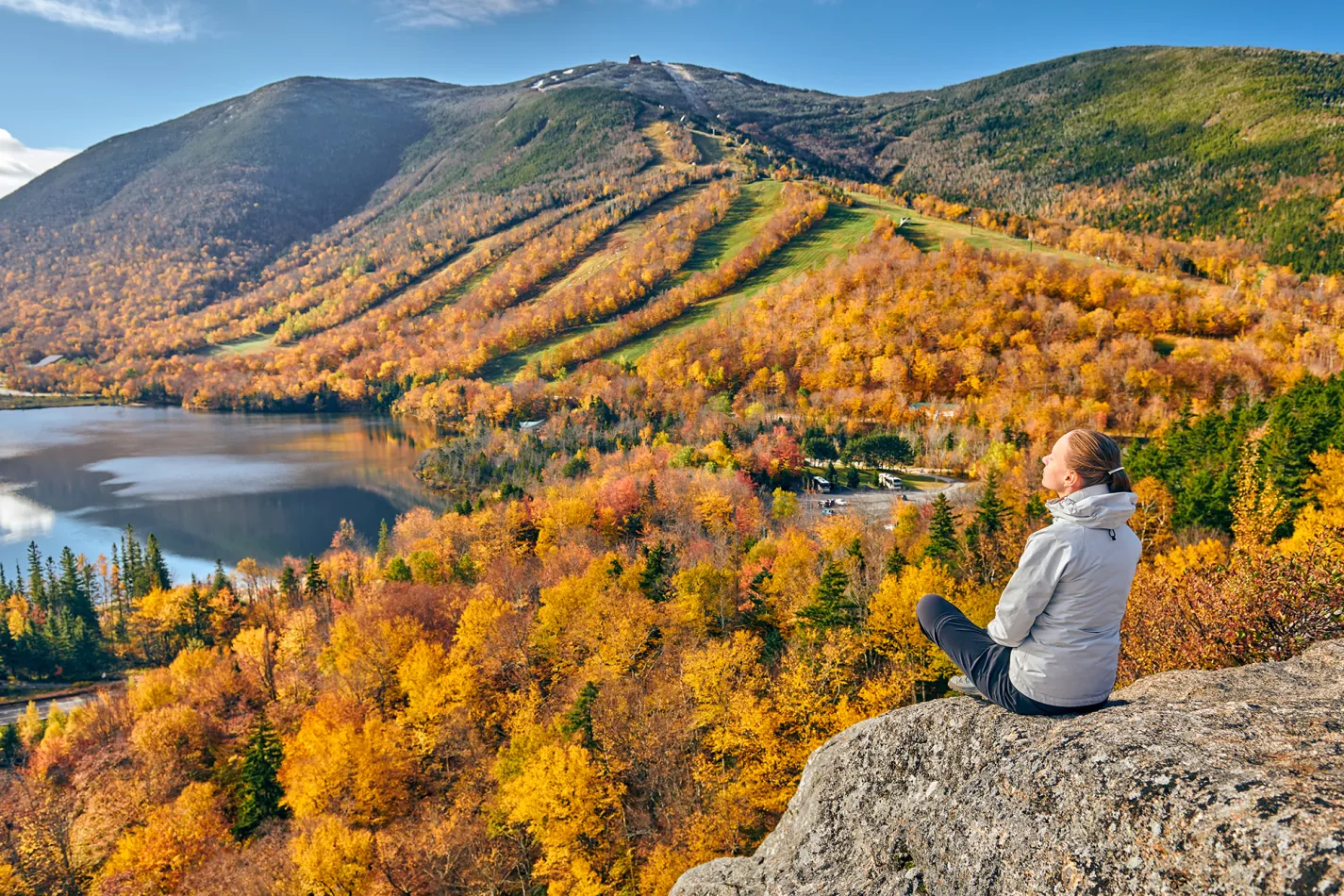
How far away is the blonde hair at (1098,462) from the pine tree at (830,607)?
2845cm

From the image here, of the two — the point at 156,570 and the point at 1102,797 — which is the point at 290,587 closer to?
the point at 156,570

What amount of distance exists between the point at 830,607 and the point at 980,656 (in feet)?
90.1

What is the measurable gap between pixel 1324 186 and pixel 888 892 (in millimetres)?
224504

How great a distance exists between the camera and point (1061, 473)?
4441 millimetres

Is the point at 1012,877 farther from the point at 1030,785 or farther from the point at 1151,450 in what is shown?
the point at 1151,450

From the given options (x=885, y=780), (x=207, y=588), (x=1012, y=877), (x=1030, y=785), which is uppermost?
(x=1030, y=785)

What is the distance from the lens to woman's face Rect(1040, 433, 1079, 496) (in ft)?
14.4

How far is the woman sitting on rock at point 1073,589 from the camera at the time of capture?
4281 millimetres

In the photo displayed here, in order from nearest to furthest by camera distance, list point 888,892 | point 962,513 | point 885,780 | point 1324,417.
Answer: point 888,892 < point 885,780 < point 1324,417 < point 962,513

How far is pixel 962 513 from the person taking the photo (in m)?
50.5

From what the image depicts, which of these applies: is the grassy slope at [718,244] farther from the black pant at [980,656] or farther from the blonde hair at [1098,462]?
the blonde hair at [1098,462]

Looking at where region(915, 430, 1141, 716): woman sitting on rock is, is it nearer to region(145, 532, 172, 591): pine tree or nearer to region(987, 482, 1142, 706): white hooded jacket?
region(987, 482, 1142, 706): white hooded jacket

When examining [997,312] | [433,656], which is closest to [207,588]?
[433,656]

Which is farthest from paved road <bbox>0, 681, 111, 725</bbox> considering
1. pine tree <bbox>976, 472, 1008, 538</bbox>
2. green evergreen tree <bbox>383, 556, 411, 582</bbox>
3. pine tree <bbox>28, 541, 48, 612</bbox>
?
pine tree <bbox>976, 472, 1008, 538</bbox>
